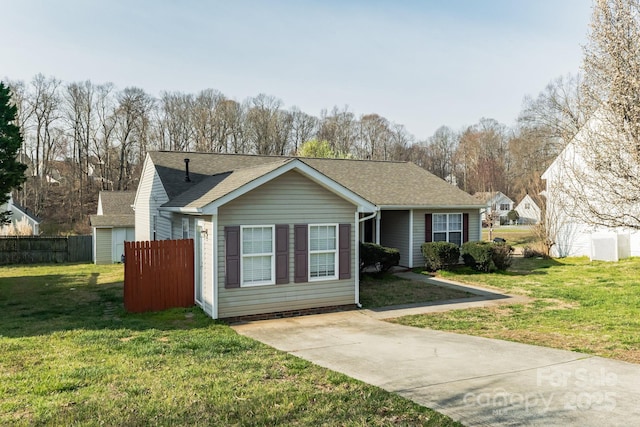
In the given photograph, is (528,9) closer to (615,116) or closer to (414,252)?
(615,116)

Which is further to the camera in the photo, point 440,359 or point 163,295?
point 163,295

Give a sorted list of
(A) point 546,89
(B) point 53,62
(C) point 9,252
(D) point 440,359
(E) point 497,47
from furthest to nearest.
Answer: (A) point 546,89 < (C) point 9,252 < (B) point 53,62 < (E) point 497,47 < (D) point 440,359

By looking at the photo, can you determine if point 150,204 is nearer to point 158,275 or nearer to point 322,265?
point 158,275

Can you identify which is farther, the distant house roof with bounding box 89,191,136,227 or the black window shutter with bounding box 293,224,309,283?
the distant house roof with bounding box 89,191,136,227

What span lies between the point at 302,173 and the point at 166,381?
6220 mm

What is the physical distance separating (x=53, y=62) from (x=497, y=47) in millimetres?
14709

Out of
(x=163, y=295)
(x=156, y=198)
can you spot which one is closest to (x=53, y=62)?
(x=156, y=198)

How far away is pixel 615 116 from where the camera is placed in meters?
8.23

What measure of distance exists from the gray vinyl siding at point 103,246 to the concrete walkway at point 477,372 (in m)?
18.1

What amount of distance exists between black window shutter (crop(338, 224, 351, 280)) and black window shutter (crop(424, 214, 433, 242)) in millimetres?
7595

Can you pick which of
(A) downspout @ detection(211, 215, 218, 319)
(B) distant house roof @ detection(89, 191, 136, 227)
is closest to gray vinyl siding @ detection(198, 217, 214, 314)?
(A) downspout @ detection(211, 215, 218, 319)

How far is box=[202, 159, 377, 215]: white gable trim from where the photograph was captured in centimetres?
993

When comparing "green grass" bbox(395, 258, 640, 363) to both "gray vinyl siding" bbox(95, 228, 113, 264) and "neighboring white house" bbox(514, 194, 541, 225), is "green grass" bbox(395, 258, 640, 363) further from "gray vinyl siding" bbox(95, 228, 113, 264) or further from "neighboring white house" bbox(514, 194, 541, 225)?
"neighboring white house" bbox(514, 194, 541, 225)

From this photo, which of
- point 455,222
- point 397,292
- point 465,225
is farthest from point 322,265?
point 465,225
